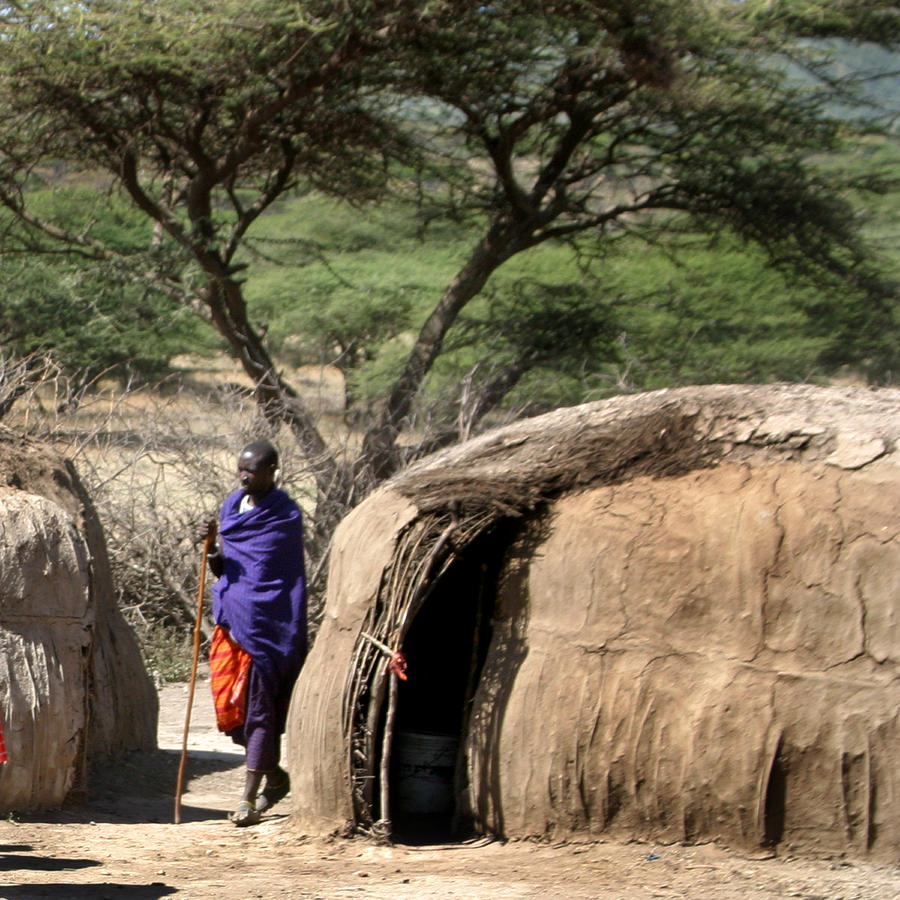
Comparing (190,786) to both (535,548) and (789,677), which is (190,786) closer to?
(535,548)

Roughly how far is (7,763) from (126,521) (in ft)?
17.4

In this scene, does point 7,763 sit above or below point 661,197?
below

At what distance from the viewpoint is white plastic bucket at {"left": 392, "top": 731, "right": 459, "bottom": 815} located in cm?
588

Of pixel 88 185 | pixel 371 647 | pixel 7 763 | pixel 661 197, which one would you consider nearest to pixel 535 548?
pixel 371 647

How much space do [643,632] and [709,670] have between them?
282mm

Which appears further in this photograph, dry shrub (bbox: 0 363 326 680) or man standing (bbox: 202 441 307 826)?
dry shrub (bbox: 0 363 326 680)

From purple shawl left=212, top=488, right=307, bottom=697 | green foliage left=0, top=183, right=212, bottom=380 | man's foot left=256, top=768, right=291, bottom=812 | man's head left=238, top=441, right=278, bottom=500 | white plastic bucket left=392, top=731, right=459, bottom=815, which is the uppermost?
green foliage left=0, top=183, right=212, bottom=380

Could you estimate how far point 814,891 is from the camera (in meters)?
4.70

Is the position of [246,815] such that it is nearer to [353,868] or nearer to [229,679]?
[229,679]

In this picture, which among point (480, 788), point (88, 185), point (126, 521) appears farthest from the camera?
point (88, 185)

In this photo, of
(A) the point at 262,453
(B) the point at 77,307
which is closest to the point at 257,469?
(A) the point at 262,453

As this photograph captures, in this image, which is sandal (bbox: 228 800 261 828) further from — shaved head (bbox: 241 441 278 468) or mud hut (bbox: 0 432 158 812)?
shaved head (bbox: 241 441 278 468)

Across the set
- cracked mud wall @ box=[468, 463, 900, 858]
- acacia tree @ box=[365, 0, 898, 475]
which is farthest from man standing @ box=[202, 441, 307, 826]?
acacia tree @ box=[365, 0, 898, 475]

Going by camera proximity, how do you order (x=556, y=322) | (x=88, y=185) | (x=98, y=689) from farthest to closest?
(x=88, y=185)
(x=556, y=322)
(x=98, y=689)
